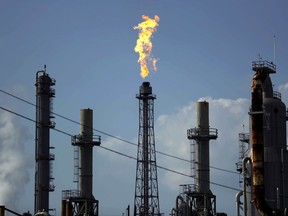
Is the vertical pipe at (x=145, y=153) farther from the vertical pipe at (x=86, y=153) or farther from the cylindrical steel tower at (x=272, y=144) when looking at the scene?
the cylindrical steel tower at (x=272, y=144)

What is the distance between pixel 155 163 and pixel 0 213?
4633 centimetres

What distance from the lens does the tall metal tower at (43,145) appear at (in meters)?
82.9

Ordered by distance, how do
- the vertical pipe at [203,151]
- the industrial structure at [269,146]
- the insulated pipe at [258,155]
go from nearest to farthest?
the insulated pipe at [258,155], the industrial structure at [269,146], the vertical pipe at [203,151]

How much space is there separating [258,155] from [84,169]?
2912cm

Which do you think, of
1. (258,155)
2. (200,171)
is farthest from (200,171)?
(258,155)

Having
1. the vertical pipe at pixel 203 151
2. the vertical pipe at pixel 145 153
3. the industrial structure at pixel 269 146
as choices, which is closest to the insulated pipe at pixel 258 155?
the industrial structure at pixel 269 146

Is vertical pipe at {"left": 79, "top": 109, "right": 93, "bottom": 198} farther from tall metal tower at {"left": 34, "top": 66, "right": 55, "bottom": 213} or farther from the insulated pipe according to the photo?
the insulated pipe

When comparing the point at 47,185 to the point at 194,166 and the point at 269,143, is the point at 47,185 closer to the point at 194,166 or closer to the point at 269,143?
the point at 194,166

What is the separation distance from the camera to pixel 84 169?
276 ft

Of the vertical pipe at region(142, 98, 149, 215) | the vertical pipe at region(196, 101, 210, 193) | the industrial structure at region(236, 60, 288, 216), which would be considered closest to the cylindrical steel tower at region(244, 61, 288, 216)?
the industrial structure at region(236, 60, 288, 216)

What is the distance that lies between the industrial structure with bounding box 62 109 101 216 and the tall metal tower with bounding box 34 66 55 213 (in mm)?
2741

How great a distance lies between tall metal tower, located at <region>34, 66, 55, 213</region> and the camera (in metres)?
82.9

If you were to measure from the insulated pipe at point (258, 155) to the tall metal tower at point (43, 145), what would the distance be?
28.8 metres

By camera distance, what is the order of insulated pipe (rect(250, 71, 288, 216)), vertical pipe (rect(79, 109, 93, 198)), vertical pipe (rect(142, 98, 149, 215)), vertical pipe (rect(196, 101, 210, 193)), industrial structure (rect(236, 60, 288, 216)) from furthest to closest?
vertical pipe (rect(142, 98, 149, 215))
vertical pipe (rect(79, 109, 93, 198))
vertical pipe (rect(196, 101, 210, 193))
industrial structure (rect(236, 60, 288, 216))
insulated pipe (rect(250, 71, 288, 216))
